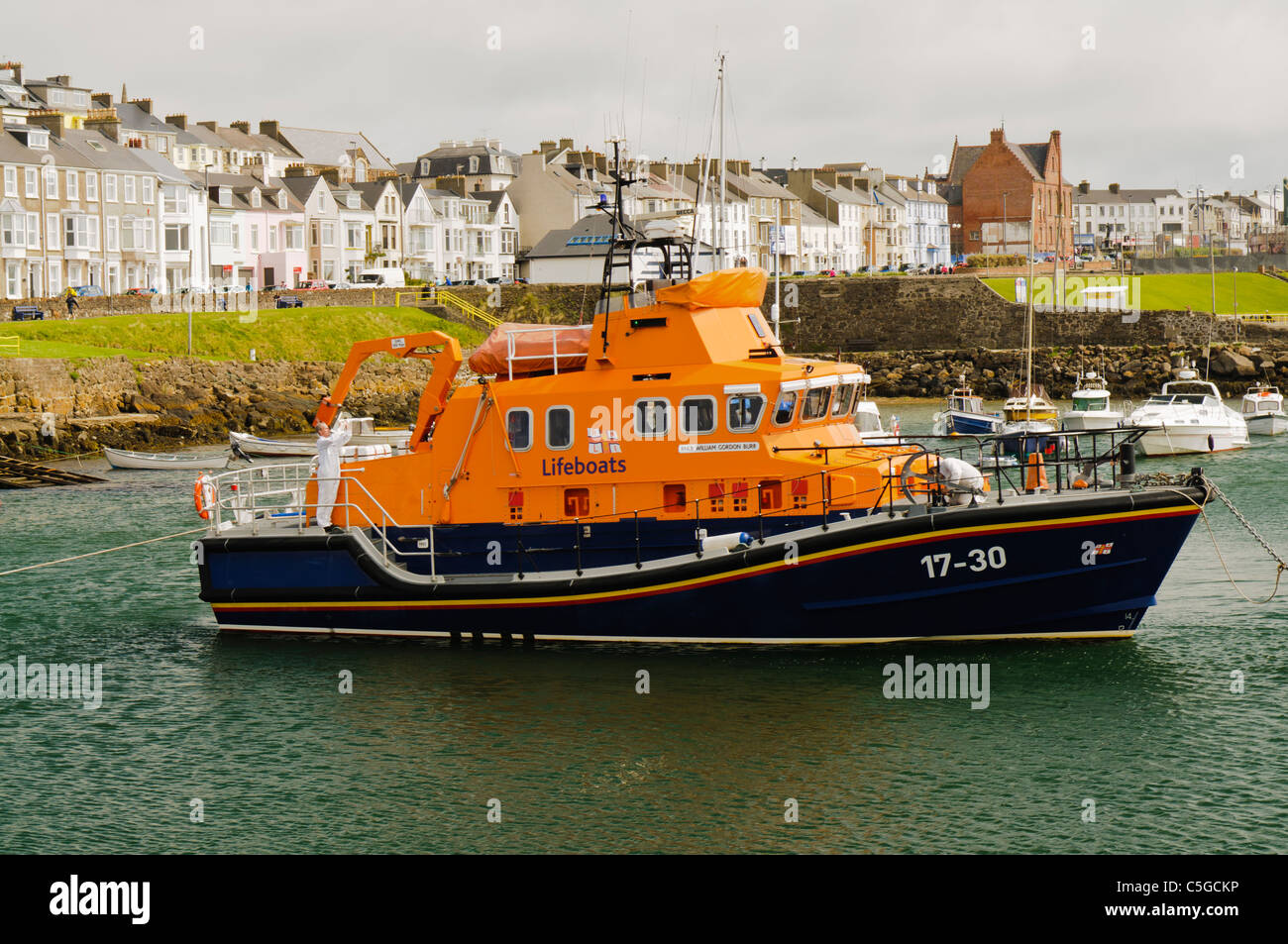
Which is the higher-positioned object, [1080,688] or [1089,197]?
[1089,197]

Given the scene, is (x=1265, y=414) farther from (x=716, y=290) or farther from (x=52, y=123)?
(x=52, y=123)

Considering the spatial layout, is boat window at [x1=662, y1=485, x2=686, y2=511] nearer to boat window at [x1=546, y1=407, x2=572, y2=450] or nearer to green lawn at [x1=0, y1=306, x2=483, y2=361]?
boat window at [x1=546, y1=407, x2=572, y2=450]

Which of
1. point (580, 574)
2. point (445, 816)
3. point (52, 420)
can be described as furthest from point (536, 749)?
point (52, 420)

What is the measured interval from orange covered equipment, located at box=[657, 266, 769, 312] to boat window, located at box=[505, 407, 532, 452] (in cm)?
198

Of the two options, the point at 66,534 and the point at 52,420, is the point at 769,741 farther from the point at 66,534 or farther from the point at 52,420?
the point at 52,420

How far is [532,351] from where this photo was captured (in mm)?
16297

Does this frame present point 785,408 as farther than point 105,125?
No

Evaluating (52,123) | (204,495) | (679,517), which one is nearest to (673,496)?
(679,517)

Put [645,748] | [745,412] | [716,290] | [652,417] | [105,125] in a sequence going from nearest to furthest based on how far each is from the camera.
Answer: [645,748] → [745,412] → [652,417] → [716,290] → [105,125]

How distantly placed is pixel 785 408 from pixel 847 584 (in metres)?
2.04

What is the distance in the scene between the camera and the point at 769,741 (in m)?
13.1

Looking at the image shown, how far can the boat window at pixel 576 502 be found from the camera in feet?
52.6
